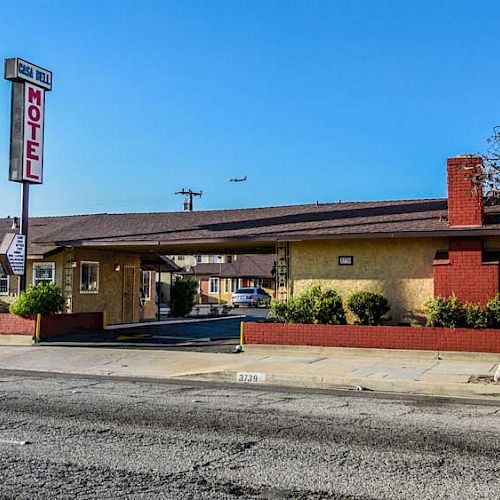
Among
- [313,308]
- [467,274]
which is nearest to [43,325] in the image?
[313,308]

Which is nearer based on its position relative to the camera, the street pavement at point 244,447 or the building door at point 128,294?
the street pavement at point 244,447

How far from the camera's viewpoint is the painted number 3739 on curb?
13.8 meters

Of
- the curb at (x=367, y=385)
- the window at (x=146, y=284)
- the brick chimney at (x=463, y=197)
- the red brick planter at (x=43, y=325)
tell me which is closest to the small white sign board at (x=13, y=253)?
the red brick planter at (x=43, y=325)

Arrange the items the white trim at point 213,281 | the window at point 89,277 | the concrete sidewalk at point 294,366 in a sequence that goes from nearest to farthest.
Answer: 1. the concrete sidewalk at point 294,366
2. the window at point 89,277
3. the white trim at point 213,281

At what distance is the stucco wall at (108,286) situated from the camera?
955 inches

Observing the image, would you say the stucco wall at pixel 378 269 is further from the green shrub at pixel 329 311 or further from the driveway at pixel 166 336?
the driveway at pixel 166 336

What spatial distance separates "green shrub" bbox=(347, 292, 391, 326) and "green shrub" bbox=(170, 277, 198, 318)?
671 inches

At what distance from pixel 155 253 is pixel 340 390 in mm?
17121

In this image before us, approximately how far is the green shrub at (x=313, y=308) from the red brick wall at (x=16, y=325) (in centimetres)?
769

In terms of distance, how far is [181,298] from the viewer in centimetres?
3381

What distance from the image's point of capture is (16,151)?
2208 centimetres

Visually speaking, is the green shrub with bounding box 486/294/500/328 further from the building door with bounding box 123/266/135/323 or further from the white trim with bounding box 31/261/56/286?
the building door with bounding box 123/266/135/323

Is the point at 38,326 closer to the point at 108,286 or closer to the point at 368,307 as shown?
the point at 108,286

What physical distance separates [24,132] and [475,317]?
599 inches
